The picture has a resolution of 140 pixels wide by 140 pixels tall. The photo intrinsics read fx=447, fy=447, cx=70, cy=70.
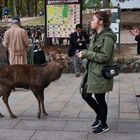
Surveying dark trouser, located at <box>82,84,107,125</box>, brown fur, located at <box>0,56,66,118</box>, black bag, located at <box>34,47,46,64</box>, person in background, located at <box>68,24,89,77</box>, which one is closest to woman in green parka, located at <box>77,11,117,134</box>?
dark trouser, located at <box>82,84,107,125</box>

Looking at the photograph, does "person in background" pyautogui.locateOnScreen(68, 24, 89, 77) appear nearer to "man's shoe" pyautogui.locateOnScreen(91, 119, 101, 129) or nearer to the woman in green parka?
"man's shoe" pyautogui.locateOnScreen(91, 119, 101, 129)

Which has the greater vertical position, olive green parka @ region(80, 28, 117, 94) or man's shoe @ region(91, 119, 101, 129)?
olive green parka @ region(80, 28, 117, 94)

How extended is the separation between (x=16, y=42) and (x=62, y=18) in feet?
14.9

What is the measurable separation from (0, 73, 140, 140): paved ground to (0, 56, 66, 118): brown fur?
453 mm

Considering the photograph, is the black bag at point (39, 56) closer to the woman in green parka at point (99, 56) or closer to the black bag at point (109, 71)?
the woman in green parka at point (99, 56)

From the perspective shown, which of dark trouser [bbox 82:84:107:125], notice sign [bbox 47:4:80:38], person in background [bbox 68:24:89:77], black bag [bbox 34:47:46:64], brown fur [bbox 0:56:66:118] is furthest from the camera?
notice sign [bbox 47:4:80:38]

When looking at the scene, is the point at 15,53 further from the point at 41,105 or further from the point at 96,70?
the point at 96,70

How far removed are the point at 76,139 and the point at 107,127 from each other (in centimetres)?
62

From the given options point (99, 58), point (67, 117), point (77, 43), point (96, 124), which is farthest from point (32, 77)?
point (77, 43)

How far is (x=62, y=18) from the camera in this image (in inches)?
591

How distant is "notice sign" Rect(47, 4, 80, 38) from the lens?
1498cm

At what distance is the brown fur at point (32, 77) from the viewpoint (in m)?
7.56

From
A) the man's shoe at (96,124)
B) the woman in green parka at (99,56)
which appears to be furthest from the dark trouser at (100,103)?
the man's shoe at (96,124)

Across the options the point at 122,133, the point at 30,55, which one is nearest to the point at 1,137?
the point at 122,133
